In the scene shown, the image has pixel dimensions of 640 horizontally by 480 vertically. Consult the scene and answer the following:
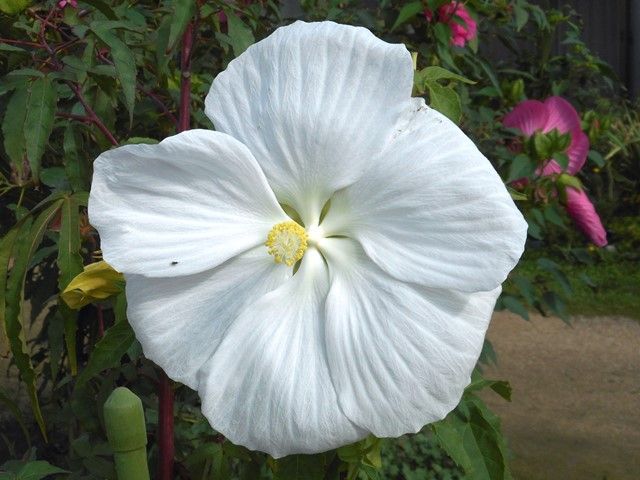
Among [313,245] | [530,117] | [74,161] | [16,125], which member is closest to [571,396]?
[530,117]

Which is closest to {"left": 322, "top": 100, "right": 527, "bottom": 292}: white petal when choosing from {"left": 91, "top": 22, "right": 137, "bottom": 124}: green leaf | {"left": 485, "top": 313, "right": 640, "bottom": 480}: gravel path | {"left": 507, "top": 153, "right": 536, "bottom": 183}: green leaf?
{"left": 91, "top": 22, "right": 137, "bottom": 124}: green leaf

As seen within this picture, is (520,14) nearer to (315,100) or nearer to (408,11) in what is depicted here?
(408,11)

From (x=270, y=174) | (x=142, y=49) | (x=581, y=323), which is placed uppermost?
(x=270, y=174)

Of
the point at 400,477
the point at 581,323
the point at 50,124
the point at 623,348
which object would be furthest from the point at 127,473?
the point at 581,323

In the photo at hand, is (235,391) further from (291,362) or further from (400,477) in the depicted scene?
(400,477)

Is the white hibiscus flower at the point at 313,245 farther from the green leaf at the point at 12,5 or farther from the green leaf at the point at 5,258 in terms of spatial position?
the green leaf at the point at 12,5

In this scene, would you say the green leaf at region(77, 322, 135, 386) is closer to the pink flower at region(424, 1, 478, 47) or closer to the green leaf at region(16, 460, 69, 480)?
the green leaf at region(16, 460, 69, 480)

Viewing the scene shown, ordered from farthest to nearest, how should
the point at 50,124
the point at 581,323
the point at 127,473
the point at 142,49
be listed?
1. the point at 581,323
2. the point at 142,49
3. the point at 50,124
4. the point at 127,473
